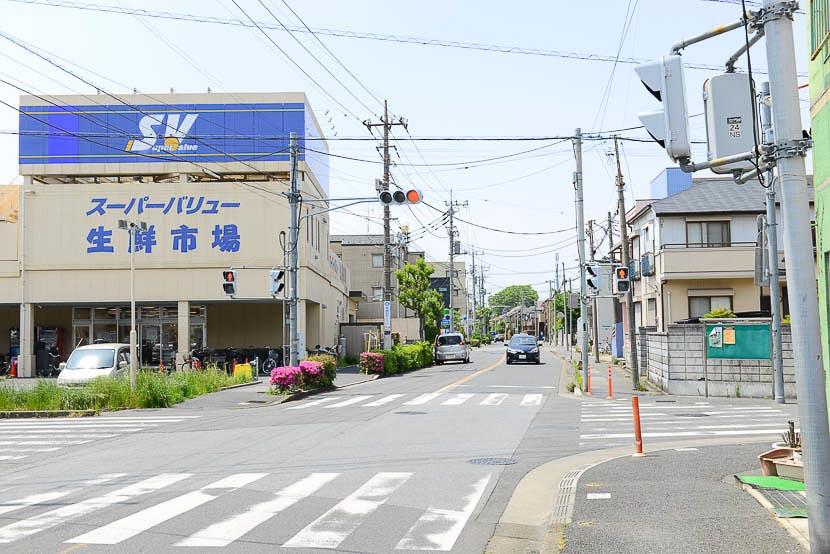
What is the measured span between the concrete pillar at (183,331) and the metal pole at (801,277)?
3526cm

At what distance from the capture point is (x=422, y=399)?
22766mm

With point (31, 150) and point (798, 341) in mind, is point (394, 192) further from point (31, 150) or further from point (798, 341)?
point (31, 150)

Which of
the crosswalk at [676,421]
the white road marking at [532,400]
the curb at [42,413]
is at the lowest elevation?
the crosswalk at [676,421]

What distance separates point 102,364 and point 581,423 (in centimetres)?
1439

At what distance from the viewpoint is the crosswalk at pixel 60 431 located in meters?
13.4

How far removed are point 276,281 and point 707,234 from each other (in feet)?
70.9

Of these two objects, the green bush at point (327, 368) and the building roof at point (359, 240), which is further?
the building roof at point (359, 240)

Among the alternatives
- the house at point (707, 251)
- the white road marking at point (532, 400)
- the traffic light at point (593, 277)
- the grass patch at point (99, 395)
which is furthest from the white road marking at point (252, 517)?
the house at point (707, 251)

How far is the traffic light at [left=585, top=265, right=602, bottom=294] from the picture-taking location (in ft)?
84.5

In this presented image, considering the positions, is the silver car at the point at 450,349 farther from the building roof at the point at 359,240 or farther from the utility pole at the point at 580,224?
the building roof at the point at 359,240

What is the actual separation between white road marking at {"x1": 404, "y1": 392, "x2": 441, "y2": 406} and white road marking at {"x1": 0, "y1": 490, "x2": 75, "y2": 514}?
1274 centimetres

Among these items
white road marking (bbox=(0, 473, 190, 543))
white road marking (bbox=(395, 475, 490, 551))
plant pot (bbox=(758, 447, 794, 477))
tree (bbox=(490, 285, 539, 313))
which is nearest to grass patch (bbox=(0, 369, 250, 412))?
white road marking (bbox=(0, 473, 190, 543))

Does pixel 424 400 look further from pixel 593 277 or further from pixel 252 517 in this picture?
pixel 252 517

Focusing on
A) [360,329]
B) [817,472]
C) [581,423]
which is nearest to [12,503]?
[817,472]
